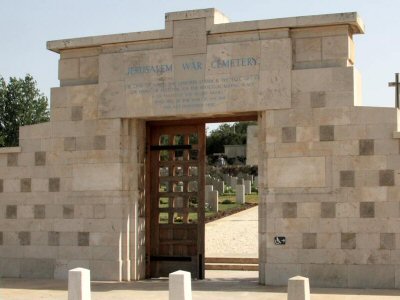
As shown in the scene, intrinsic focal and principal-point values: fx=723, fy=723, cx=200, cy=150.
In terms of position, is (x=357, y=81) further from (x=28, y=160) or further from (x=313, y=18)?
(x=28, y=160)

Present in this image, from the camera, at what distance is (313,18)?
13.5m

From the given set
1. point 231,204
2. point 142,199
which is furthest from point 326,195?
point 231,204

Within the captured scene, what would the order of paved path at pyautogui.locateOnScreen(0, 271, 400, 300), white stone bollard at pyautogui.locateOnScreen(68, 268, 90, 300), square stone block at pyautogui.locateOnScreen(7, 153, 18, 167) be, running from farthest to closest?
square stone block at pyautogui.locateOnScreen(7, 153, 18, 167), paved path at pyautogui.locateOnScreen(0, 271, 400, 300), white stone bollard at pyautogui.locateOnScreen(68, 268, 90, 300)

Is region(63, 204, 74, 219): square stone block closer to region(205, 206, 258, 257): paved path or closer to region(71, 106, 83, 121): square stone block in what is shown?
region(71, 106, 83, 121): square stone block

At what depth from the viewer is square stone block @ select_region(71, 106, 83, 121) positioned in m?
15.1

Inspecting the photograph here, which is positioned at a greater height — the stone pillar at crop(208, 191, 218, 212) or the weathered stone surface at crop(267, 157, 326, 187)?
the weathered stone surface at crop(267, 157, 326, 187)

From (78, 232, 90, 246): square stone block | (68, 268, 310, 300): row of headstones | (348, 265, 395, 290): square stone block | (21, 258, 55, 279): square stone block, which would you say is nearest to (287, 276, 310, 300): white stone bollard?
(68, 268, 310, 300): row of headstones

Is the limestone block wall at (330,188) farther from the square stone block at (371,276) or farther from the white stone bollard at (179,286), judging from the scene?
the white stone bollard at (179,286)

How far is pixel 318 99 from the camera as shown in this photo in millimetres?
13453

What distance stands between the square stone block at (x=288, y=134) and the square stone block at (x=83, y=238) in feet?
14.8

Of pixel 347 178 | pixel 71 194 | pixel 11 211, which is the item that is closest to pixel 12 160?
pixel 11 211

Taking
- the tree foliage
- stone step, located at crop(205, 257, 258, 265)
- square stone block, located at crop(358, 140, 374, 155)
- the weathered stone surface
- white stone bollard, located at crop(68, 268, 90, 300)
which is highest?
the tree foliage

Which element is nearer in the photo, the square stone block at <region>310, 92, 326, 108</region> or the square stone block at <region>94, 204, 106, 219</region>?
the square stone block at <region>310, 92, 326, 108</region>

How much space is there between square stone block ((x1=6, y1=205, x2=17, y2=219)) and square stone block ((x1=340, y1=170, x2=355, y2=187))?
274 inches
